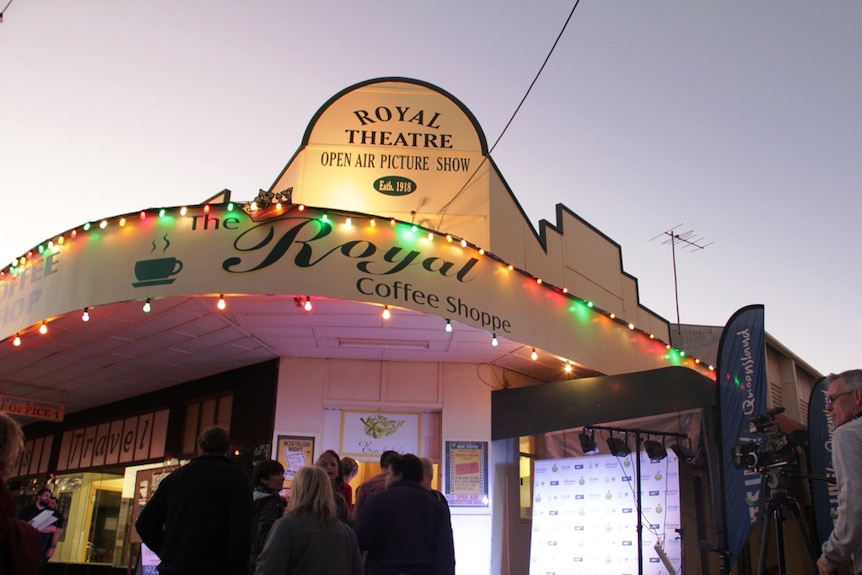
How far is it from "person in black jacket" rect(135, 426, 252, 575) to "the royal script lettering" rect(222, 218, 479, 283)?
3.79 meters

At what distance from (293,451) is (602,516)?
411 centimetres

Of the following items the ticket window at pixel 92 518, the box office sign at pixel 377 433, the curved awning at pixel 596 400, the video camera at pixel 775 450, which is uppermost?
the curved awning at pixel 596 400

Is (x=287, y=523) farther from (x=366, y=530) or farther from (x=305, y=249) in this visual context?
(x=305, y=249)

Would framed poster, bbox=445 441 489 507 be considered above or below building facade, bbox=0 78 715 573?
below

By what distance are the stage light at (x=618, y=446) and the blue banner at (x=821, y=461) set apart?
2.64 m

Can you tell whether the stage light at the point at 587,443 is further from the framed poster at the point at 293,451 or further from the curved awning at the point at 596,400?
the framed poster at the point at 293,451

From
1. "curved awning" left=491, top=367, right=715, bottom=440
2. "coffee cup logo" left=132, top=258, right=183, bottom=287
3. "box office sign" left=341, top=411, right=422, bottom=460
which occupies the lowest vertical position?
"box office sign" left=341, top=411, right=422, bottom=460

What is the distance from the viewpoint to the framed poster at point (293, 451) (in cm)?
979

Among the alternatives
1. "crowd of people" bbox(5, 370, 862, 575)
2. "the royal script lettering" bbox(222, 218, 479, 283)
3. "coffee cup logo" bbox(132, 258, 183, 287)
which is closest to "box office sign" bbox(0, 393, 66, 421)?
"coffee cup logo" bbox(132, 258, 183, 287)

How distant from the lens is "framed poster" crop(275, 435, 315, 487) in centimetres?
979

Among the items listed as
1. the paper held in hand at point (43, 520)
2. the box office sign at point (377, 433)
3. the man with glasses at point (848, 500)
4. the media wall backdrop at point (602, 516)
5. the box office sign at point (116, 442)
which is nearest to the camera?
the man with glasses at point (848, 500)

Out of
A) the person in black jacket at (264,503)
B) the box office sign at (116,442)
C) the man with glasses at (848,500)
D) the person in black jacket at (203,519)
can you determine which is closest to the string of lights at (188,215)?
the person in black jacket at (264,503)

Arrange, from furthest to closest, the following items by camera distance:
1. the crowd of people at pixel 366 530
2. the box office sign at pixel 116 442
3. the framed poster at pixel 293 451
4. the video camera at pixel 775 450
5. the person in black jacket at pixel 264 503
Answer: the box office sign at pixel 116 442, the framed poster at pixel 293 451, the person in black jacket at pixel 264 503, the video camera at pixel 775 450, the crowd of people at pixel 366 530

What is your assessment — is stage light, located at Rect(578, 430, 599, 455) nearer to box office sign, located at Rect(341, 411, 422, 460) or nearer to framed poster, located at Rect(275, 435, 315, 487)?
box office sign, located at Rect(341, 411, 422, 460)
